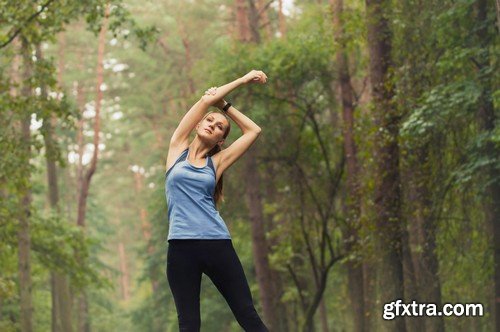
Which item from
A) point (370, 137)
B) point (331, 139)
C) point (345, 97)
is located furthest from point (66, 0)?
point (331, 139)

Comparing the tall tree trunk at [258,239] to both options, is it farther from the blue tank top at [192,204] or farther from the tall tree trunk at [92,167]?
the blue tank top at [192,204]

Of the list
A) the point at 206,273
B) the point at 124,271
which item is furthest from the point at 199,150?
the point at 124,271

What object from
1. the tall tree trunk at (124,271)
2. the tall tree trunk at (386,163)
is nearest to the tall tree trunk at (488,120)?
the tall tree trunk at (386,163)

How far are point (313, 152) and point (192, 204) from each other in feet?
75.3

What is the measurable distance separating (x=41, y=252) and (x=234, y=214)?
604 centimetres

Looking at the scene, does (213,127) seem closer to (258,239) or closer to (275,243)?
(258,239)

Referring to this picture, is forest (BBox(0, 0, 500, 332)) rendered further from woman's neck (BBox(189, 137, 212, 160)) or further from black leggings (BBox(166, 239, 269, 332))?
black leggings (BBox(166, 239, 269, 332))

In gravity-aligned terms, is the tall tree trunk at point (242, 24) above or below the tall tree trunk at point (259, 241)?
above

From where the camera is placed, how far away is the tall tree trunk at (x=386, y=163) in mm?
17875

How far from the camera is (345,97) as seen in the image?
87.1ft

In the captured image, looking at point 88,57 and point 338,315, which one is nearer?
point 338,315

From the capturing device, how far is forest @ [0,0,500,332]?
17.5 m

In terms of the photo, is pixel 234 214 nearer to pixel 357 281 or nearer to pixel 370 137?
pixel 357 281

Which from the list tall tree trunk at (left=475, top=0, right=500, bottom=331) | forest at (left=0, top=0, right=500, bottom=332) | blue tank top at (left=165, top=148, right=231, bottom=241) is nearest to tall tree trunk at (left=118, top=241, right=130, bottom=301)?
forest at (left=0, top=0, right=500, bottom=332)
